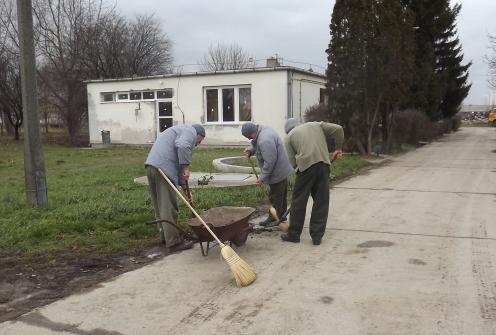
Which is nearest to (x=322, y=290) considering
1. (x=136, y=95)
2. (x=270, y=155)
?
(x=270, y=155)

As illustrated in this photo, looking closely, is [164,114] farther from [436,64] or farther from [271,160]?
[436,64]

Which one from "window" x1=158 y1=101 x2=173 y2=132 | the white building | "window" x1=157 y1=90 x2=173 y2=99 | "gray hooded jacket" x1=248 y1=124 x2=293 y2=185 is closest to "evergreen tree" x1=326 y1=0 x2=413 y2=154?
the white building

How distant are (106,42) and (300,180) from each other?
32.2 metres

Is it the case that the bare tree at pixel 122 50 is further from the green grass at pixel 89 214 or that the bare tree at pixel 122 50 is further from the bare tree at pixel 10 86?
the green grass at pixel 89 214

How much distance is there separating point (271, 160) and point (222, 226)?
162 cm

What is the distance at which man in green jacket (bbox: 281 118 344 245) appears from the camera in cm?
628

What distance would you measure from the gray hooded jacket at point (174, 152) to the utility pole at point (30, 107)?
267 centimetres

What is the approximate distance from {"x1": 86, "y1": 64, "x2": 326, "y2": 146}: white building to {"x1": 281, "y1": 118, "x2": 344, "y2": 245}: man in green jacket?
45.9ft

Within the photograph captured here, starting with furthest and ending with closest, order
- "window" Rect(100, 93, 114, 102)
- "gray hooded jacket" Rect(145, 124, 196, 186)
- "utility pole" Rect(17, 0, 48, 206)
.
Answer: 1. "window" Rect(100, 93, 114, 102)
2. "utility pole" Rect(17, 0, 48, 206)
3. "gray hooded jacket" Rect(145, 124, 196, 186)

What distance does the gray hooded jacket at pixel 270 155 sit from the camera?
22.1ft

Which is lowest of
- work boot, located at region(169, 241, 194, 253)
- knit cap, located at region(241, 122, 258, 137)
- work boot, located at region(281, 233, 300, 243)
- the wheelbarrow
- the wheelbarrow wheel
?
work boot, located at region(169, 241, 194, 253)

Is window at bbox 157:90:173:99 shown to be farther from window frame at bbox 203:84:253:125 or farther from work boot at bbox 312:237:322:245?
work boot at bbox 312:237:322:245

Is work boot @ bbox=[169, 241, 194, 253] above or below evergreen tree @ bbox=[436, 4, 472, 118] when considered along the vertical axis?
below

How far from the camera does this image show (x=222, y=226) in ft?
17.9
